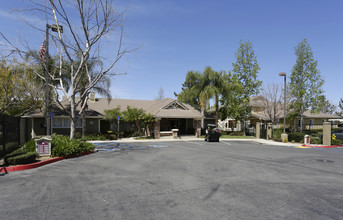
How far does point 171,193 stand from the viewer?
254 inches

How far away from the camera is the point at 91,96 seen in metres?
22.6

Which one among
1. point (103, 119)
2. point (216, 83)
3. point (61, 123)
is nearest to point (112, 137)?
point (103, 119)

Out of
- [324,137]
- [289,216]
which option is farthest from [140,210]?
[324,137]

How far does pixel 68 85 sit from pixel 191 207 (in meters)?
23.8

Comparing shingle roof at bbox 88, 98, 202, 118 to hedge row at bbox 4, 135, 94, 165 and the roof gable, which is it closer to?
the roof gable

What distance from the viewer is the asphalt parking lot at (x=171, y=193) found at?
5.09m

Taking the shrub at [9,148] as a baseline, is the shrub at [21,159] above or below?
below

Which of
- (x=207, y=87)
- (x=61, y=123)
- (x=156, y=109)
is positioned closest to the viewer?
(x=61, y=123)

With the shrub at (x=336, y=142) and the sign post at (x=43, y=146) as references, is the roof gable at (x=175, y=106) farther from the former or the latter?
the sign post at (x=43, y=146)

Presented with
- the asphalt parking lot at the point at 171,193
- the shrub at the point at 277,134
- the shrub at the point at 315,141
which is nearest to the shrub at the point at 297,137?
the shrub at the point at 315,141

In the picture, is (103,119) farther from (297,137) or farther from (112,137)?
(297,137)

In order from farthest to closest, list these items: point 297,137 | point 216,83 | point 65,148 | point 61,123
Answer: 1. point 216,83
2. point 61,123
3. point 297,137
4. point 65,148

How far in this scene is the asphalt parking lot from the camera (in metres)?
5.09

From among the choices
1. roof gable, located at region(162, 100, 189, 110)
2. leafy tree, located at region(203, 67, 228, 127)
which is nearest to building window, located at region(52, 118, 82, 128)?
roof gable, located at region(162, 100, 189, 110)
